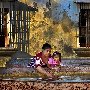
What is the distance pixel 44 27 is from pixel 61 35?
30.6 inches

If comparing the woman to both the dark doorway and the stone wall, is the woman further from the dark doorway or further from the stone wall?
the dark doorway

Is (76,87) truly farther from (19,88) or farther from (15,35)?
(15,35)

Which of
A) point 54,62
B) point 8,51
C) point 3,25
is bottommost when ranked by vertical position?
point 54,62

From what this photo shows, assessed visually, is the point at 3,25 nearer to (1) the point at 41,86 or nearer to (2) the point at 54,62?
(2) the point at 54,62

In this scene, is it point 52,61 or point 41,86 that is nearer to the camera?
point 41,86

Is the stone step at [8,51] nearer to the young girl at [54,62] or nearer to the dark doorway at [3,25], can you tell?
the dark doorway at [3,25]

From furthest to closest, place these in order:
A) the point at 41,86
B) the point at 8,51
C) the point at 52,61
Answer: the point at 8,51 < the point at 52,61 < the point at 41,86

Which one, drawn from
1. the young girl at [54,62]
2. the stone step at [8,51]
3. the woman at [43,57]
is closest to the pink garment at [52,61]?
the young girl at [54,62]

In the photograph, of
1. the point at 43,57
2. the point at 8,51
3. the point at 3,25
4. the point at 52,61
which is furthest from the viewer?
the point at 3,25

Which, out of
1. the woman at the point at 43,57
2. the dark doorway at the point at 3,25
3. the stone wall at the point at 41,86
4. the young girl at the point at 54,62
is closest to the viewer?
the stone wall at the point at 41,86

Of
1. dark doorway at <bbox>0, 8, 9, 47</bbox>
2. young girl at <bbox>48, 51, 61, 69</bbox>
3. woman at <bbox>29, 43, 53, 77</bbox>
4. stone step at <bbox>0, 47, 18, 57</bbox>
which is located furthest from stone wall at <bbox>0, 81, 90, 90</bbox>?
dark doorway at <bbox>0, 8, 9, 47</bbox>

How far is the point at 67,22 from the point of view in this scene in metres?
16.7

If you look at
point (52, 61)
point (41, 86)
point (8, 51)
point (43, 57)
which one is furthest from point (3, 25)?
point (41, 86)

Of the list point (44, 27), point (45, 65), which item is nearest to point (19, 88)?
point (45, 65)
